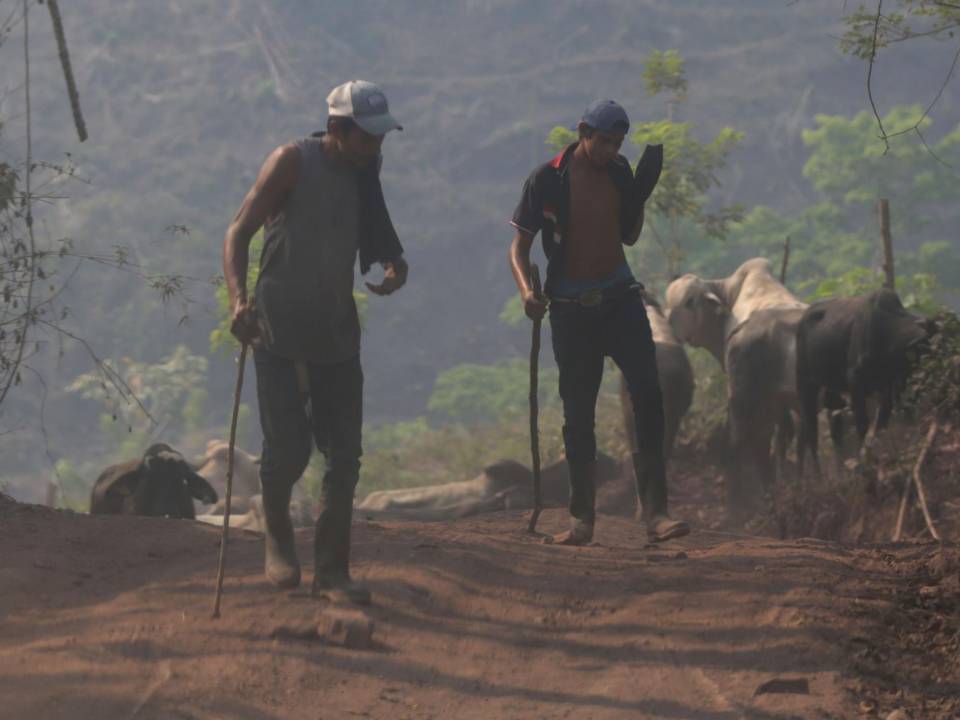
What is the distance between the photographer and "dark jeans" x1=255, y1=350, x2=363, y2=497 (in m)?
5.64

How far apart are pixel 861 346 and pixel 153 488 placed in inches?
225

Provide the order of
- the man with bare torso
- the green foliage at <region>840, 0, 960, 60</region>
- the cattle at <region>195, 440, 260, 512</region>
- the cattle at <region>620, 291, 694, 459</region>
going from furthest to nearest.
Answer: the cattle at <region>195, 440, 260, 512</region>, the cattle at <region>620, 291, 694, 459</region>, the green foliage at <region>840, 0, 960, 60</region>, the man with bare torso

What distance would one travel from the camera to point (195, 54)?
3730 inches

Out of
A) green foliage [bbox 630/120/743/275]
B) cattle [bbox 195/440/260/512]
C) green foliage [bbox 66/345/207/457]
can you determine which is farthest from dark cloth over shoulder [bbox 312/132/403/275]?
green foliage [bbox 66/345/207/457]

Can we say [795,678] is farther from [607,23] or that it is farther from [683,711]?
[607,23]

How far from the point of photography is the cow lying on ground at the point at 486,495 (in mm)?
12695

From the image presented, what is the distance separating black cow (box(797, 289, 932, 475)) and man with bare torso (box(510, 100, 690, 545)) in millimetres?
4851

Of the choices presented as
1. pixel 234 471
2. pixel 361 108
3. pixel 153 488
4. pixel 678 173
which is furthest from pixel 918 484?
pixel 678 173

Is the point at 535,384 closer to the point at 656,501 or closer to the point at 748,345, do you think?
the point at 656,501

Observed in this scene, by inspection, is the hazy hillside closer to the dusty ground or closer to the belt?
the belt

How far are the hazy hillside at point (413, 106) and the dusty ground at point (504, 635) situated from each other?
65538mm

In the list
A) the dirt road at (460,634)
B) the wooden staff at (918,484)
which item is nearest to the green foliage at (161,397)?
the wooden staff at (918,484)

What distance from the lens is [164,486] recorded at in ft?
37.1

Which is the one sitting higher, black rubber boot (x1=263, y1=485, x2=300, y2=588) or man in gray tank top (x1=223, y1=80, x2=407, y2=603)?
man in gray tank top (x1=223, y1=80, x2=407, y2=603)
